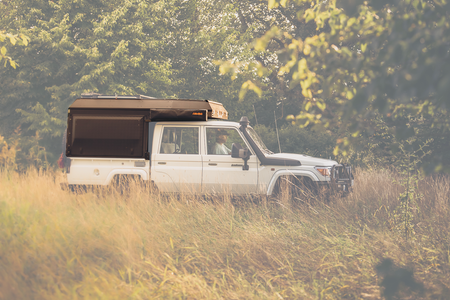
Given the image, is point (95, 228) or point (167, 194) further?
point (167, 194)

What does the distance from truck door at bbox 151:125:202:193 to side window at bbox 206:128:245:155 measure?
0.23 metres

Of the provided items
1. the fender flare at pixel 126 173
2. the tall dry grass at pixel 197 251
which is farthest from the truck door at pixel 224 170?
the fender flare at pixel 126 173

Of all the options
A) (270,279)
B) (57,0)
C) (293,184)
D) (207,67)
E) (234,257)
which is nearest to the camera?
(270,279)

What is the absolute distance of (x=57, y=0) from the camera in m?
15.5

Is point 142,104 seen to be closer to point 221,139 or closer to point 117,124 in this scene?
point 117,124

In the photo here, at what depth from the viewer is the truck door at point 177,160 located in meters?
7.32

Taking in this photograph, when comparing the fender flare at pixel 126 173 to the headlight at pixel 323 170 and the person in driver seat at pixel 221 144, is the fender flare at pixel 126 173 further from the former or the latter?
the headlight at pixel 323 170

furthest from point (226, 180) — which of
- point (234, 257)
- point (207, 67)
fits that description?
point (207, 67)

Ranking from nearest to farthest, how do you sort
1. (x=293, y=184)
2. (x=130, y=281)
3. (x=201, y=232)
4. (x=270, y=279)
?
(x=130, y=281) < (x=270, y=279) < (x=201, y=232) < (x=293, y=184)

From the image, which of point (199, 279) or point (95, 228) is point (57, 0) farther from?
point (199, 279)

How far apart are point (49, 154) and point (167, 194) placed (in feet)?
29.5

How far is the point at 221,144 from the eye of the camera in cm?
755

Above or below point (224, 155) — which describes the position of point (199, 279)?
below

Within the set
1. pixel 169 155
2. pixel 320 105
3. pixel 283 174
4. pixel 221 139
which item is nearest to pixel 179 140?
pixel 169 155
